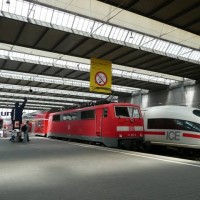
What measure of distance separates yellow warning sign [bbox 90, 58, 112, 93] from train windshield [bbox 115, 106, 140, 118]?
4338 mm

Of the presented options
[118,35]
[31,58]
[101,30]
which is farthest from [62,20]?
[31,58]

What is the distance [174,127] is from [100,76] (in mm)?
7848

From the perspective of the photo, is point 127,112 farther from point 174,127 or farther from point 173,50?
point 173,50

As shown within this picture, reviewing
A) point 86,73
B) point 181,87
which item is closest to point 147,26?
point 86,73

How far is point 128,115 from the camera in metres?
20.5

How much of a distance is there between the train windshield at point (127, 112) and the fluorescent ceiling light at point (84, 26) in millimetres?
5264

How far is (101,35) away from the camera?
2197cm

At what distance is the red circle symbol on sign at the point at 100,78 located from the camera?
24.3 meters

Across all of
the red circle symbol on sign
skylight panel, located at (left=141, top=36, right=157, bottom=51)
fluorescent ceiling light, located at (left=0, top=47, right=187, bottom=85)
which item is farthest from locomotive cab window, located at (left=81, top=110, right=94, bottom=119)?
fluorescent ceiling light, located at (left=0, top=47, right=187, bottom=85)

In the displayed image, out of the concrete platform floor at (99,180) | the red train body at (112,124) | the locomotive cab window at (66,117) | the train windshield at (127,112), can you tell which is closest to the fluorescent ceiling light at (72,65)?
the locomotive cab window at (66,117)

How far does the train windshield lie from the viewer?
2019 cm

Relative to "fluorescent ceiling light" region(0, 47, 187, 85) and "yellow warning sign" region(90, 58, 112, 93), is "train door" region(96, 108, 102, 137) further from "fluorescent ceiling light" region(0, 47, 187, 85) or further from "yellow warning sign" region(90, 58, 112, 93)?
"fluorescent ceiling light" region(0, 47, 187, 85)

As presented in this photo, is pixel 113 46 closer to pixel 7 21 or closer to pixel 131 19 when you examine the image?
pixel 131 19

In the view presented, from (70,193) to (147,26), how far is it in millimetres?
17293
